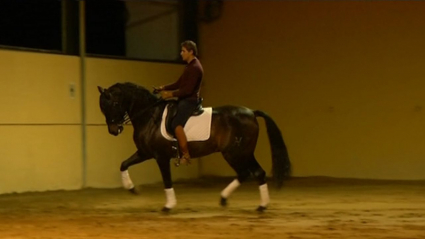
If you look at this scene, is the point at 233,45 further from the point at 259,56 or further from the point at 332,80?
the point at 332,80

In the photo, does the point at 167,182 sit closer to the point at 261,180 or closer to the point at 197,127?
the point at 197,127

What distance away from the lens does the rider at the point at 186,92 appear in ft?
33.5

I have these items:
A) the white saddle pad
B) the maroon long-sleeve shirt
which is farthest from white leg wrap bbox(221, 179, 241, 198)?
the maroon long-sleeve shirt

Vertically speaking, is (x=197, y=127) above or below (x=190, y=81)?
below

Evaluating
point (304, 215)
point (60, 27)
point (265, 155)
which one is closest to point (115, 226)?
point (304, 215)

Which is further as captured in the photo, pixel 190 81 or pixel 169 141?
pixel 169 141

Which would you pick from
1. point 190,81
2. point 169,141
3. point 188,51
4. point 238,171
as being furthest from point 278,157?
point 188,51

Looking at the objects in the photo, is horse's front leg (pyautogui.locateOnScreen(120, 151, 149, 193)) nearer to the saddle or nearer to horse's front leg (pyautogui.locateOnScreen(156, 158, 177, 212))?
horse's front leg (pyautogui.locateOnScreen(156, 158, 177, 212))

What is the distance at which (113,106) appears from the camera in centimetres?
1051

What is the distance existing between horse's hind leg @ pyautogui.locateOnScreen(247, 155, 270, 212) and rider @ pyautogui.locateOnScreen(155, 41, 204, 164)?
2.97 ft

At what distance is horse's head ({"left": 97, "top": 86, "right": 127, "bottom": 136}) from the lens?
10.5 meters

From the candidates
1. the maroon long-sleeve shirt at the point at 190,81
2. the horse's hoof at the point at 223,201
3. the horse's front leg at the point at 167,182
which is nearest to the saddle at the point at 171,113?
the maroon long-sleeve shirt at the point at 190,81

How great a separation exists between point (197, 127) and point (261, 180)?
111cm

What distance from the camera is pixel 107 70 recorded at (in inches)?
603
